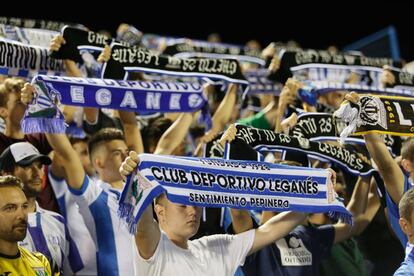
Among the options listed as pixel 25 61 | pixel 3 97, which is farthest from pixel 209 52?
pixel 3 97

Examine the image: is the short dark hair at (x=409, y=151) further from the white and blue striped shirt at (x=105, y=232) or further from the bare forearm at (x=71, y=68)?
the bare forearm at (x=71, y=68)

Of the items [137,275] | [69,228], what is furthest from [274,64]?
[137,275]

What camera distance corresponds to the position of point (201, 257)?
11.4 ft

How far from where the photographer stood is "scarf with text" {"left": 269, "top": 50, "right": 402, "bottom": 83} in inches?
200

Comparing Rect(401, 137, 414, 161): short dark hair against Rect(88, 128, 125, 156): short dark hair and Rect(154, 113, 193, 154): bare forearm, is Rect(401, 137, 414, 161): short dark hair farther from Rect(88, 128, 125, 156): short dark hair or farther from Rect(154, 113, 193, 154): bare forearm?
Rect(88, 128, 125, 156): short dark hair

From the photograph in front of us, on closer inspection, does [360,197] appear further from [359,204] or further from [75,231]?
[75,231]

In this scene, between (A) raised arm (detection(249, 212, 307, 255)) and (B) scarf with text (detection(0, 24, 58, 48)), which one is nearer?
(A) raised arm (detection(249, 212, 307, 255))

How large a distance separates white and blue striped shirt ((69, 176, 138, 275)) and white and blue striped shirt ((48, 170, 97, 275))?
0.11 m

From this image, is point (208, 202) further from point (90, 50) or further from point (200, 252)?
point (90, 50)

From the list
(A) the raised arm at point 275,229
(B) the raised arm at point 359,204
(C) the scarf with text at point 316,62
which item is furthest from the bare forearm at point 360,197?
(C) the scarf with text at point 316,62

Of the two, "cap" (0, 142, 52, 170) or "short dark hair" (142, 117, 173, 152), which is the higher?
"short dark hair" (142, 117, 173, 152)

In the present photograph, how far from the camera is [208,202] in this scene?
11.3ft

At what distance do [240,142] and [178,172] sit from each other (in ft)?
1.99

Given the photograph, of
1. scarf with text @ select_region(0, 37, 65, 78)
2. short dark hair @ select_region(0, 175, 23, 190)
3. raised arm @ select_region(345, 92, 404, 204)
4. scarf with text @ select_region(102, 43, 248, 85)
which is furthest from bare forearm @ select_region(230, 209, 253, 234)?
scarf with text @ select_region(0, 37, 65, 78)
